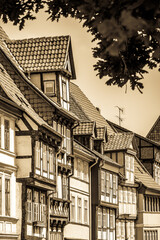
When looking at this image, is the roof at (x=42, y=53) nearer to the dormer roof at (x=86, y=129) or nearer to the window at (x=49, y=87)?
the window at (x=49, y=87)

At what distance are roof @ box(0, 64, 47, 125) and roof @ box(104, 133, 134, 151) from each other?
22027 millimetres

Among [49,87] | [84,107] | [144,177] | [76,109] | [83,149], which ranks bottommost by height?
[144,177]

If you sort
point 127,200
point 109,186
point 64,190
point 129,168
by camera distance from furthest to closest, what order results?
point 127,200
point 129,168
point 109,186
point 64,190

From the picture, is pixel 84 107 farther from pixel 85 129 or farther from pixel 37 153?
pixel 37 153

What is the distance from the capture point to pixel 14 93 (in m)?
33.7

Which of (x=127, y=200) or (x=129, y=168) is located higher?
(x=129, y=168)

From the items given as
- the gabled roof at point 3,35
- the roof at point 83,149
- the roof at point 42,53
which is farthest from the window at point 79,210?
the gabled roof at point 3,35

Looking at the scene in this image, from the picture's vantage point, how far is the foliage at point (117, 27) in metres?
8.02

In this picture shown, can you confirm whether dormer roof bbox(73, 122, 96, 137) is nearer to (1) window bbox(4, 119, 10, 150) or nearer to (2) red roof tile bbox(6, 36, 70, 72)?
(2) red roof tile bbox(6, 36, 70, 72)

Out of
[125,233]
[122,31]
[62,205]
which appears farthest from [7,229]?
[125,233]

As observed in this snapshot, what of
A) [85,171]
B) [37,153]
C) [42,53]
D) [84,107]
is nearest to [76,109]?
[84,107]

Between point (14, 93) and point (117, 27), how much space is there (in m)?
26.0

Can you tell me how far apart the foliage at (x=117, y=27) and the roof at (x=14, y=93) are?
18.9 metres

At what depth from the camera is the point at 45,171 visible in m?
34.0
